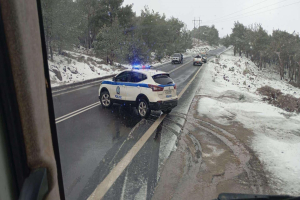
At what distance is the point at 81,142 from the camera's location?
6.70 meters

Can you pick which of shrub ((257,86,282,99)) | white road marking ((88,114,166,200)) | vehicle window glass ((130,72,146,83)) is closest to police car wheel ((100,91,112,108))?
vehicle window glass ((130,72,146,83))

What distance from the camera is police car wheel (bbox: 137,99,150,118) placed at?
31.3 ft

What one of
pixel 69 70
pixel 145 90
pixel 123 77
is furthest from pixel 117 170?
pixel 69 70

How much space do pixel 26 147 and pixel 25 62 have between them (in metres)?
0.39

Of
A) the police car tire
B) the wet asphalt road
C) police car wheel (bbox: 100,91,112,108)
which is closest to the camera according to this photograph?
the wet asphalt road

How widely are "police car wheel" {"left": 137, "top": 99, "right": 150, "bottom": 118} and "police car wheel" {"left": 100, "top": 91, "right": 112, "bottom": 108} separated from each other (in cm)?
174

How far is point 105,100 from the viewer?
1103 centimetres

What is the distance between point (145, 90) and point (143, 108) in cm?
70

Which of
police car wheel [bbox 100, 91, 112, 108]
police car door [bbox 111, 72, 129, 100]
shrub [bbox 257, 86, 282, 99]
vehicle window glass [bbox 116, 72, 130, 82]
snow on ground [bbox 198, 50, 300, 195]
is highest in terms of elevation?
vehicle window glass [bbox 116, 72, 130, 82]

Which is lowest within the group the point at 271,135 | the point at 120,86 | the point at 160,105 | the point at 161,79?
the point at 271,135

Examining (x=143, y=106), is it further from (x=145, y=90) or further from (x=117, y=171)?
(x=117, y=171)

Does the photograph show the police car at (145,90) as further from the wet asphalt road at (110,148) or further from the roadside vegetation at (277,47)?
the roadside vegetation at (277,47)

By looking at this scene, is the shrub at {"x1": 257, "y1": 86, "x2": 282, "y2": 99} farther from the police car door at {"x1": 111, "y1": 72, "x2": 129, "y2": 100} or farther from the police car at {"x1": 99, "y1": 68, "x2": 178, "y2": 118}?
the police car door at {"x1": 111, "y1": 72, "x2": 129, "y2": 100}

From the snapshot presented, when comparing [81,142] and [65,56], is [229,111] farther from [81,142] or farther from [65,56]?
[65,56]
